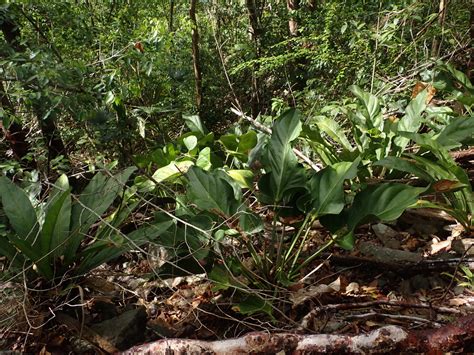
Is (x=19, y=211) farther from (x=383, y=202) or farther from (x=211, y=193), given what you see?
(x=383, y=202)

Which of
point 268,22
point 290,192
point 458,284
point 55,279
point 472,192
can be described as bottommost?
point 458,284

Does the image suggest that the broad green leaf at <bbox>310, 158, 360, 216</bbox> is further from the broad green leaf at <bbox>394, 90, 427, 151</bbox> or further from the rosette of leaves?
the broad green leaf at <bbox>394, 90, 427, 151</bbox>

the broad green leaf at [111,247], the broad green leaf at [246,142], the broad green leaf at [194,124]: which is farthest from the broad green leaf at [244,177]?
the broad green leaf at [194,124]

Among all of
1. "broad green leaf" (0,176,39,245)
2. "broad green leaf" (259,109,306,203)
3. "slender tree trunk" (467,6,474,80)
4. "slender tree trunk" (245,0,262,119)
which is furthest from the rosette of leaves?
"slender tree trunk" (245,0,262,119)

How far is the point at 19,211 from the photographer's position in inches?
77.8

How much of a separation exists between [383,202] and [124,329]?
116cm

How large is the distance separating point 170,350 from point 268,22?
575 cm

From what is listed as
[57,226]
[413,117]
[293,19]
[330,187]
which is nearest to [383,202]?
[330,187]

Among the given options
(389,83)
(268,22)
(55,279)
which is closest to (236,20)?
(268,22)

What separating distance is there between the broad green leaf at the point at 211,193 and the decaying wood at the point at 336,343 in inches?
23.3

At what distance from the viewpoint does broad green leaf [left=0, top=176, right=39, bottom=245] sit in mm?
1953

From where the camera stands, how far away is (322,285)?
1.99 metres

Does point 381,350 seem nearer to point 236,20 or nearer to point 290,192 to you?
point 290,192

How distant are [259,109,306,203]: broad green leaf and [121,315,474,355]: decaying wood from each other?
0.67 m
